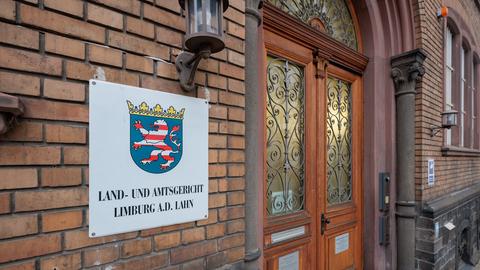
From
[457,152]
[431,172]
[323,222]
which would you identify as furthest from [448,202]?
[323,222]

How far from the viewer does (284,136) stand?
2.61 m

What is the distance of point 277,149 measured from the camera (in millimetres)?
2529

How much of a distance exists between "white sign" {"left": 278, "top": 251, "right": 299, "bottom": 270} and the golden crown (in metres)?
1.68

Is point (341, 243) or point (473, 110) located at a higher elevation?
point (473, 110)

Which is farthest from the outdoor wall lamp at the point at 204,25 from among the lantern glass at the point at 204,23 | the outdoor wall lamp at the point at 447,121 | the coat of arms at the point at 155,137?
the outdoor wall lamp at the point at 447,121

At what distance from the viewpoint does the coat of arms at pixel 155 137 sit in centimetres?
135

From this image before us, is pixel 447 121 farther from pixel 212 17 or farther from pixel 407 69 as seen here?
pixel 212 17

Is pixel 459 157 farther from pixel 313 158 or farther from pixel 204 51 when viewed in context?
pixel 204 51

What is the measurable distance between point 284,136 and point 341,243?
152 cm

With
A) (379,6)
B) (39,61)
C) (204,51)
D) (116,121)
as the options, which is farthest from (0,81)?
(379,6)

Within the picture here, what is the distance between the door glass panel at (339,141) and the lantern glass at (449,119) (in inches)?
64.8

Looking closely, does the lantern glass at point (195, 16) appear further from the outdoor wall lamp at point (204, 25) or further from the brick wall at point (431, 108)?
the brick wall at point (431, 108)

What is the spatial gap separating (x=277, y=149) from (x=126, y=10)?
1.63 m

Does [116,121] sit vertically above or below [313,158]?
above
